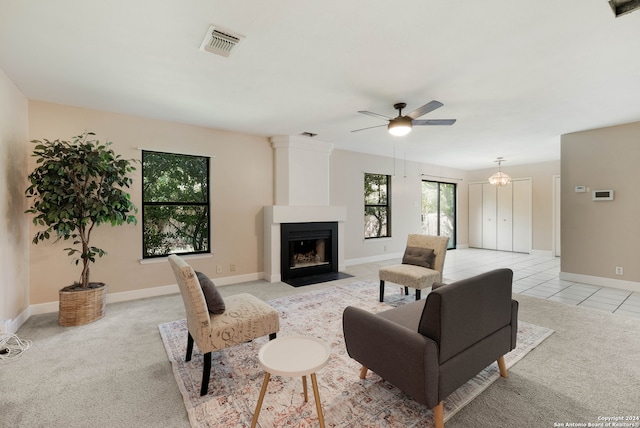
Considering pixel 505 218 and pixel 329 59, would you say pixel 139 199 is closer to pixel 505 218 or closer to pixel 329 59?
pixel 329 59

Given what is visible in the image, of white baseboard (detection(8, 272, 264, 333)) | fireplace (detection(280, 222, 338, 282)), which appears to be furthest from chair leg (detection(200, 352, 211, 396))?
fireplace (detection(280, 222, 338, 282))

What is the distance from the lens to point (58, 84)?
9.73 ft

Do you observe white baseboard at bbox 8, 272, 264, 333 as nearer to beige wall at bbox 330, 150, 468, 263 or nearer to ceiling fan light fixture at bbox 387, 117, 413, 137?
beige wall at bbox 330, 150, 468, 263

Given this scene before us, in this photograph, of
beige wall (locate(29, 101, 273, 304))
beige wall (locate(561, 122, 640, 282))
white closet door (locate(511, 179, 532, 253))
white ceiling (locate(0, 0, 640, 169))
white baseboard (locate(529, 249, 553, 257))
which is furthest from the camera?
white closet door (locate(511, 179, 532, 253))

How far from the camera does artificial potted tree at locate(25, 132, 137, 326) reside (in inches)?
118

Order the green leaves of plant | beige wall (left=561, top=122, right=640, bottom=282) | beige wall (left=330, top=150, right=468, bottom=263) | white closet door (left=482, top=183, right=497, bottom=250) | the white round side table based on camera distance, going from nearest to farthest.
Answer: the white round side table, the green leaves of plant, beige wall (left=561, top=122, right=640, bottom=282), beige wall (left=330, top=150, right=468, bottom=263), white closet door (left=482, top=183, right=497, bottom=250)

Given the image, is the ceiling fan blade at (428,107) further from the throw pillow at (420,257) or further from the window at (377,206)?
the window at (377,206)

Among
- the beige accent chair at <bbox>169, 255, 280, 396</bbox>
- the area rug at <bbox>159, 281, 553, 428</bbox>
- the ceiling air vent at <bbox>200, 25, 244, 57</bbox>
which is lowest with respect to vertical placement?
the area rug at <bbox>159, 281, 553, 428</bbox>

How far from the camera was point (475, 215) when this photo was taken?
9125mm

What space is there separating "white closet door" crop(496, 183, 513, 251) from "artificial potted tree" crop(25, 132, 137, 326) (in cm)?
957

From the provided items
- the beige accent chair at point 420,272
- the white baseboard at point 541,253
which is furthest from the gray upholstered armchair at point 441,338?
the white baseboard at point 541,253

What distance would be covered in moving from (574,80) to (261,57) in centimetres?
320

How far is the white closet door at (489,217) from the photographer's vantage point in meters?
8.72

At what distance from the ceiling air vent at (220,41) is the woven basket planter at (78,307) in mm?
2966
